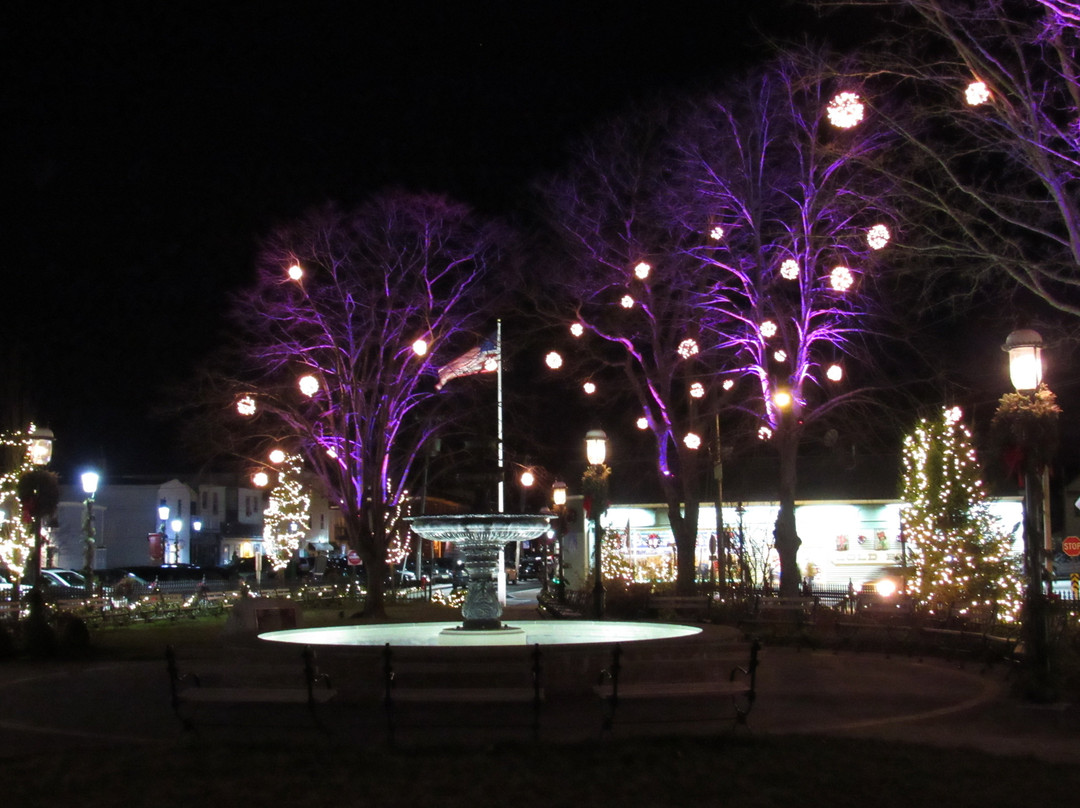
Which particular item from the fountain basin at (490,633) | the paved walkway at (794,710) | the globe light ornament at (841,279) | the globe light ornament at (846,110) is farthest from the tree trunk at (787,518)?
the globe light ornament at (846,110)

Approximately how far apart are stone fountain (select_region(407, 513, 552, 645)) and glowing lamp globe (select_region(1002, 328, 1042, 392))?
6783 mm

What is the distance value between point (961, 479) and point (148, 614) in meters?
21.7

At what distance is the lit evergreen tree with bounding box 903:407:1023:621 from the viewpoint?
85.9ft

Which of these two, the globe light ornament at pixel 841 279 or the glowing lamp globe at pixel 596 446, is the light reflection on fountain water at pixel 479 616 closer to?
the glowing lamp globe at pixel 596 446

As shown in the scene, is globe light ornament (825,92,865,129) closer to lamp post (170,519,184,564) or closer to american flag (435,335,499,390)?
american flag (435,335,499,390)

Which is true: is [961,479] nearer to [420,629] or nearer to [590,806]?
[420,629]

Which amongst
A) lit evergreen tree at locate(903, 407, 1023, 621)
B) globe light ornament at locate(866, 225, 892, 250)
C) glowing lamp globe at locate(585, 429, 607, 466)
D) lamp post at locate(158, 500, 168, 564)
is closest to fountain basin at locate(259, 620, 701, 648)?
glowing lamp globe at locate(585, 429, 607, 466)

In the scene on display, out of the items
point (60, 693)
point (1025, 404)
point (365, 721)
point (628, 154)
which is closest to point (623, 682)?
point (365, 721)

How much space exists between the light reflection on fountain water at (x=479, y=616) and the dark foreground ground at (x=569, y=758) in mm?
3567

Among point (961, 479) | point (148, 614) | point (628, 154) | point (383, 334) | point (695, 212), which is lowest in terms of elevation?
point (148, 614)

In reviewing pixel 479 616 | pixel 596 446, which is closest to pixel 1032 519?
pixel 479 616

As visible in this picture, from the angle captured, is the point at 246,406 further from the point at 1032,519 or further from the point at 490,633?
the point at 1032,519

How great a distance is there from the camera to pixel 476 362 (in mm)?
30172

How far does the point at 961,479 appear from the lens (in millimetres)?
27953
